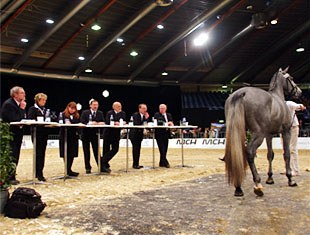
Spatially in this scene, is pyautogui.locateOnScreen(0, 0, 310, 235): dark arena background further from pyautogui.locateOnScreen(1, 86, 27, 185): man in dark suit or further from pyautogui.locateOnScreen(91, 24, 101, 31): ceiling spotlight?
pyautogui.locateOnScreen(1, 86, 27, 185): man in dark suit

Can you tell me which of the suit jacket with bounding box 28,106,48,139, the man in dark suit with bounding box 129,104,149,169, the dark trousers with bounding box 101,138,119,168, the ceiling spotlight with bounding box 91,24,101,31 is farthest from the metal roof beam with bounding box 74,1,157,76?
the suit jacket with bounding box 28,106,48,139

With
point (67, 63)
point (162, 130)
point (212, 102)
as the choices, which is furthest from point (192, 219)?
point (212, 102)

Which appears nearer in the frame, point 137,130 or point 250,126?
point 250,126

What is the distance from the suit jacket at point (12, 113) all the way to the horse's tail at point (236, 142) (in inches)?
133

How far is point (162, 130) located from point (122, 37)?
999cm

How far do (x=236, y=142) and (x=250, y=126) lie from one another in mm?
518

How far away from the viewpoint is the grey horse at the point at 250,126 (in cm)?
385

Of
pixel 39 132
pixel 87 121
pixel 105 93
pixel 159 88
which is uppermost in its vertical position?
pixel 159 88

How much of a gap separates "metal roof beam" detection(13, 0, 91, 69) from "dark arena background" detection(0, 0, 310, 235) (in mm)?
54

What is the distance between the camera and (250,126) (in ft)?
14.0

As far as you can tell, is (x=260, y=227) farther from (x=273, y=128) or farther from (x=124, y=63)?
(x=124, y=63)

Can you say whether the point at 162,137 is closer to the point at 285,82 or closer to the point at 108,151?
the point at 108,151

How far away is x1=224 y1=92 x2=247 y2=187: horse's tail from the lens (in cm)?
380

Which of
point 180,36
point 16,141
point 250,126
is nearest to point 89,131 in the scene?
point 16,141
